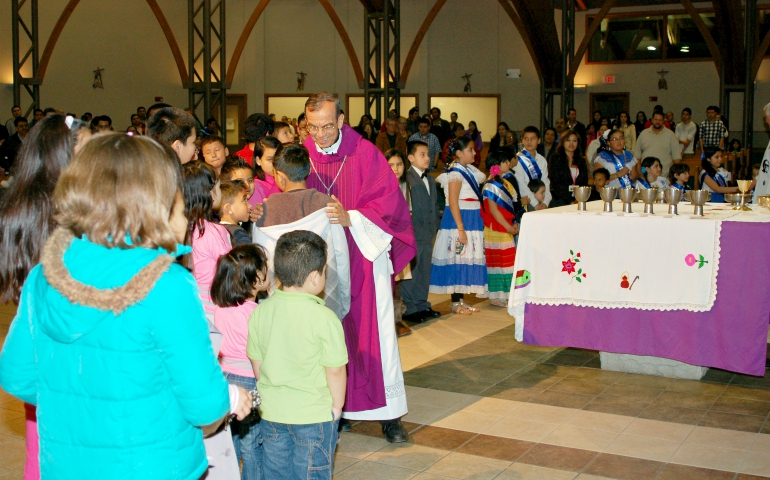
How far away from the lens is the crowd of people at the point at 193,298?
1.67m

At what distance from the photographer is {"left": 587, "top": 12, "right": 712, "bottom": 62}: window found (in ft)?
63.8

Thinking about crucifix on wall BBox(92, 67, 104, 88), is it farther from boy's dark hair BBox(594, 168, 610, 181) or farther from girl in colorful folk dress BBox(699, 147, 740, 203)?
boy's dark hair BBox(594, 168, 610, 181)

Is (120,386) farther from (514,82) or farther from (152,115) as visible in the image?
(514,82)

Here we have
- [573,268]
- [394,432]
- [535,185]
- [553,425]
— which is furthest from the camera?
[535,185]

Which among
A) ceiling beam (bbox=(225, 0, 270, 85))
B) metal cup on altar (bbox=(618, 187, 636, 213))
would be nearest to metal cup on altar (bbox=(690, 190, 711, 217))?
metal cup on altar (bbox=(618, 187, 636, 213))

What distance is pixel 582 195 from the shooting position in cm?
533

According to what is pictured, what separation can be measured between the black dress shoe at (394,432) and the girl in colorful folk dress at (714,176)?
5994 mm

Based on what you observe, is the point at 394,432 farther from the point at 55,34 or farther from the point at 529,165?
the point at 55,34

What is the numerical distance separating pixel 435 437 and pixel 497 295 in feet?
10.7

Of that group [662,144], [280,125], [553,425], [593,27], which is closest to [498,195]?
[280,125]

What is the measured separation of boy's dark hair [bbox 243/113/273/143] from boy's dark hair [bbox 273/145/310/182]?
7.37ft

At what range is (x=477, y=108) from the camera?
71.9ft

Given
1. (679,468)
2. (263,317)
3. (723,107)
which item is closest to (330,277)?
(263,317)

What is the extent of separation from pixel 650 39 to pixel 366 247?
18.0 m
